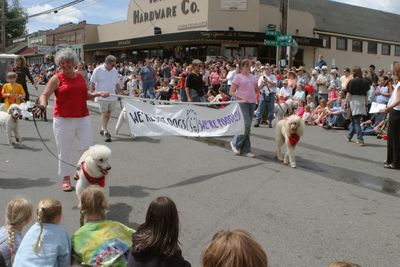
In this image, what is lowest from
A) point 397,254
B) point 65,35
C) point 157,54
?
point 397,254

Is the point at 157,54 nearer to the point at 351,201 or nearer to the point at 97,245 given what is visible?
the point at 351,201

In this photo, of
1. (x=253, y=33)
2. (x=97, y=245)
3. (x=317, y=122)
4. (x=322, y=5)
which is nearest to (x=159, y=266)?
(x=97, y=245)

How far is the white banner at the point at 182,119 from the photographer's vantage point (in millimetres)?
8445

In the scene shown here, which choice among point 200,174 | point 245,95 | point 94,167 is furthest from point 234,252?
point 245,95

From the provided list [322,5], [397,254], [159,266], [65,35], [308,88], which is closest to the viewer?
[159,266]

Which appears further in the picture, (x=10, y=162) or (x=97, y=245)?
(x=10, y=162)

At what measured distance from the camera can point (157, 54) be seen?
34.9 m

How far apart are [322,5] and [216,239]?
139 feet

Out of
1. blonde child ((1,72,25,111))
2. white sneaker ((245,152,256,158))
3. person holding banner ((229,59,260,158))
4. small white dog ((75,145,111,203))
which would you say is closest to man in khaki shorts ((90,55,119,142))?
blonde child ((1,72,25,111))

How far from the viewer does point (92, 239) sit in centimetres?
358

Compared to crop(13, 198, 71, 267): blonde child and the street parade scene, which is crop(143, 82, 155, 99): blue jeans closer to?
the street parade scene

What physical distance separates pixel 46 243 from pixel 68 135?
3233 mm

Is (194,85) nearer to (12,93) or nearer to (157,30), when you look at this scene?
(12,93)

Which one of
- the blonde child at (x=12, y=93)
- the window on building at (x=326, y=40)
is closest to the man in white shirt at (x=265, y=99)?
the blonde child at (x=12, y=93)
